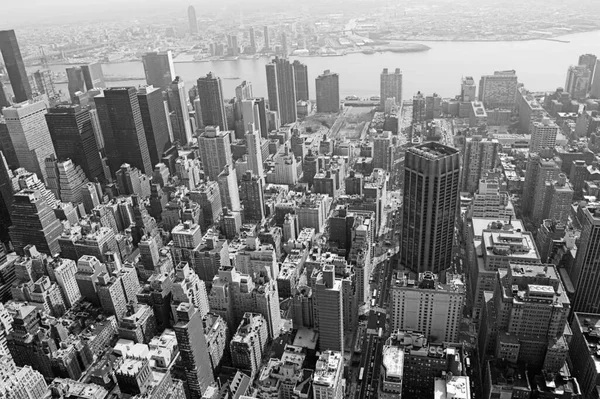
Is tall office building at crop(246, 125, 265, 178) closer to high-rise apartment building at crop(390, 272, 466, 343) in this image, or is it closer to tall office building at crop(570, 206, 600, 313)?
high-rise apartment building at crop(390, 272, 466, 343)

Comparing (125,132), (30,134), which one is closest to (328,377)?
(125,132)

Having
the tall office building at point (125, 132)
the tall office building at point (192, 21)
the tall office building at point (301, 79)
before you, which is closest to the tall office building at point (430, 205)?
the tall office building at point (125, 132)

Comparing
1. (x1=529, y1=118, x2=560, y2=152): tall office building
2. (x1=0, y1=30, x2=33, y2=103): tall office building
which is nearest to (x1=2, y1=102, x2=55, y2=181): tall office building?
(x1=0, y1=30, x2=33, y2=103): tall office building

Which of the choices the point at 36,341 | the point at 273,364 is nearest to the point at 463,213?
the point at 273,364

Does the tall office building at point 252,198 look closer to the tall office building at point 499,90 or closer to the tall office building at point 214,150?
the tall office building at point 214,150

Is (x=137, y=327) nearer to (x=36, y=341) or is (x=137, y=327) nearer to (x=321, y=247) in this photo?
(x=36, y=341)

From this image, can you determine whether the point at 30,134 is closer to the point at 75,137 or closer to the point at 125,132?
the point at 75,137
